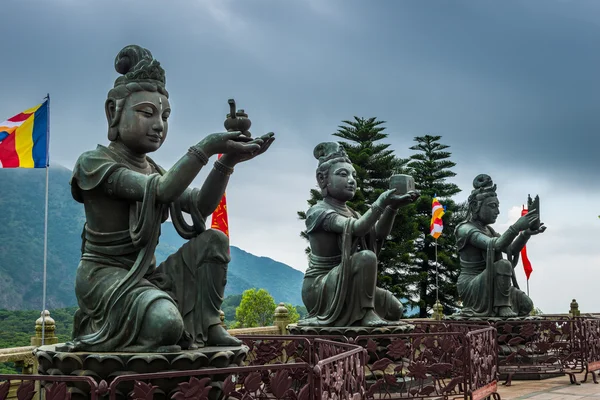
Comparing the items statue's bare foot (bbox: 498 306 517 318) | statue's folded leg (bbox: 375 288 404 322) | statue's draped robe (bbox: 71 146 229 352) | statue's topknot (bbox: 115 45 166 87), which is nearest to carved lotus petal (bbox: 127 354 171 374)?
statue's draped robe (bbox: 71 146 229 352)

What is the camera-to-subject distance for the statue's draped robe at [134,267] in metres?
4.68

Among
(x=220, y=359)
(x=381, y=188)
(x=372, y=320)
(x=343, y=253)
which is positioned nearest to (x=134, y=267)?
(x=220, y=359)

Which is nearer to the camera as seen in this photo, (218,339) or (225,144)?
(225,144)

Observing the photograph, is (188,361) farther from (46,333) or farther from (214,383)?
(46,333)

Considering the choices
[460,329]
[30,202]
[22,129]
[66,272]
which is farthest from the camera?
[30,202]

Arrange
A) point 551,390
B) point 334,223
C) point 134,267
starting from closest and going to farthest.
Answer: point 134,267, point 334,223, point 551,390

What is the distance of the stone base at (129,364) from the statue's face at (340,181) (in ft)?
13.4

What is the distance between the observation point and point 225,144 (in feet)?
15.4

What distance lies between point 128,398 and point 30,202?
76.1m

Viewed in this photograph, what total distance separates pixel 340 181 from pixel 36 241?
6559 cm

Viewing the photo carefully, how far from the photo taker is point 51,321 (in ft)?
30.1

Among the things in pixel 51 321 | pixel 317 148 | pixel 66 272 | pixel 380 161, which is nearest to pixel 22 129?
pixel 51 321

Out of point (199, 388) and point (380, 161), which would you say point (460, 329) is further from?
point (380, 161)

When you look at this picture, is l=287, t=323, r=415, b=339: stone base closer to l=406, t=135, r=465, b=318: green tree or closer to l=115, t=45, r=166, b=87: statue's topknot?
l=115, t=45, r=166, b=87: statue's topknot
